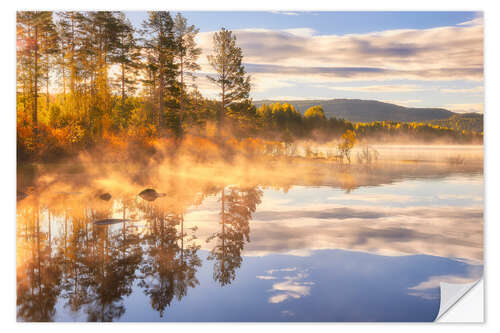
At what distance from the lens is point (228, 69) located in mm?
7047

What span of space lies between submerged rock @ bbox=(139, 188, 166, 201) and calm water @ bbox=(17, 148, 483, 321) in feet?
0.50

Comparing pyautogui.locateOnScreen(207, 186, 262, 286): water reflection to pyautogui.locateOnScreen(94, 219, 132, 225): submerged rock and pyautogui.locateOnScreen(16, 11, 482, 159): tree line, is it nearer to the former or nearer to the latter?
pyautogui.locateOnScreen(16, 11, 482, 159): tree line

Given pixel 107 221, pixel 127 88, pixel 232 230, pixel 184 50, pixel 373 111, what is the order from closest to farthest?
1. pixel 232 230
2. pixel 107 221
3. pixel 373 111
4. pixel 184 50
5. pixel 127 88

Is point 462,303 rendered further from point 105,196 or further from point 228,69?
point 105,196

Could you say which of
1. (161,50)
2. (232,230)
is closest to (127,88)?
(161,50)

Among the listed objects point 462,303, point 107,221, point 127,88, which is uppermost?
point 127,88

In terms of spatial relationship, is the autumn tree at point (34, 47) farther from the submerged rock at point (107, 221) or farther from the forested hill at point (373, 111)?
the forested hill at point (373, 111)

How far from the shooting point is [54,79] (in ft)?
24.0

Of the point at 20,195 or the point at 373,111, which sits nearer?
the point at 20,195

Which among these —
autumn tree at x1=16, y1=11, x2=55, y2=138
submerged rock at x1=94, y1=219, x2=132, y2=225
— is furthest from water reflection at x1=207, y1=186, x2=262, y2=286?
autumn tree at x1=16, y1=11, x2=55, y2=138

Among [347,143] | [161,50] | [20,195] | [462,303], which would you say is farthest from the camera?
[161,50]

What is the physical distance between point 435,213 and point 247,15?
15.4 feet

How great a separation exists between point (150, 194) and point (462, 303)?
6004mm

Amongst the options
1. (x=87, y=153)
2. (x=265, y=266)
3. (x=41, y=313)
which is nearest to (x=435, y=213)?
(x=265, y=266)
